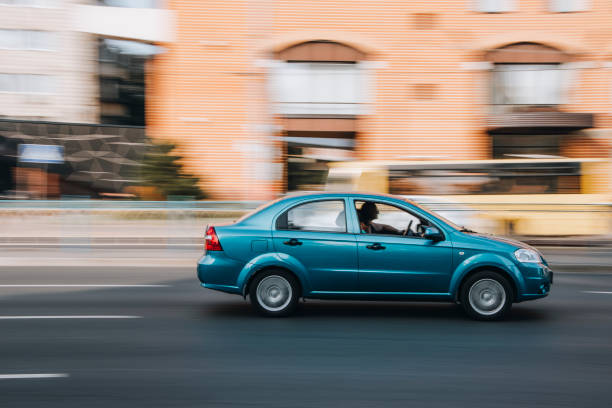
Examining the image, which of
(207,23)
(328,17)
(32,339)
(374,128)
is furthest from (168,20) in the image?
(32,339)

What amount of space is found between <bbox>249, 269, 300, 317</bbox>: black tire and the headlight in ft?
7.91

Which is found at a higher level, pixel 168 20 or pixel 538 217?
pixel 168 20

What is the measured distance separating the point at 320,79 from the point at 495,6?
699 cm

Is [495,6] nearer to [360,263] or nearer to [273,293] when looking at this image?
[360,263]

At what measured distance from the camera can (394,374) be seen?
5.38 meters

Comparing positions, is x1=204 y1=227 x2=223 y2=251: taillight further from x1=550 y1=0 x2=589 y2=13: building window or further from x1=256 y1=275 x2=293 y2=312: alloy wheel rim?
x1=550 y1=0 x2=589 y2=13: building window

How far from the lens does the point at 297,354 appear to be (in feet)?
19.5

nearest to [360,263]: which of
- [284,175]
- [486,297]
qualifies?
[486,297]

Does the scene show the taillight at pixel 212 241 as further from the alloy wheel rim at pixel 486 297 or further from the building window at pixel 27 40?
the building window at pixel 27 40

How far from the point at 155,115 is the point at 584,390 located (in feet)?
74.9

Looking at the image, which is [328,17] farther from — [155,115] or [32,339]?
[32,339]

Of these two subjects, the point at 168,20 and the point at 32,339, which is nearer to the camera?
the point at 32,339

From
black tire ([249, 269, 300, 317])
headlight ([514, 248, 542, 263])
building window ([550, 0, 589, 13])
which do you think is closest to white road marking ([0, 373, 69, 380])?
black tire ([249, 269, 300, 317])

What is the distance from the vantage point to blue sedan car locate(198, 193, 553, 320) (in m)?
7.29
